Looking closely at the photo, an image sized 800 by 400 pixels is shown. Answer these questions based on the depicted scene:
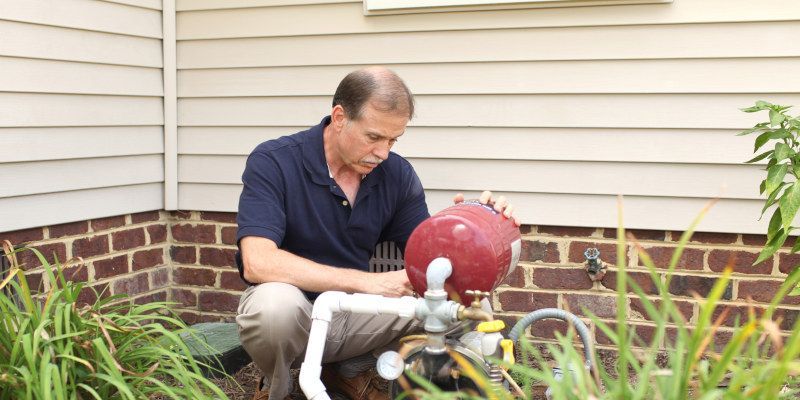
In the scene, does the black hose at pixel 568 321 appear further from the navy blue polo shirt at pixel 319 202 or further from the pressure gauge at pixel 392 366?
the navy blue polo shirt at pixel 319 202

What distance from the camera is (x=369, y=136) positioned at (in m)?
2.76

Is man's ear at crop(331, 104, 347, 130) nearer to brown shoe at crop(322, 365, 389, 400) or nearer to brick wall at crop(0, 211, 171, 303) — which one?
brown shoe at crop(322, 365, 389, 400)

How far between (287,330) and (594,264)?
1.37 m

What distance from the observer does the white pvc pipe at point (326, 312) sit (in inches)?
82.8

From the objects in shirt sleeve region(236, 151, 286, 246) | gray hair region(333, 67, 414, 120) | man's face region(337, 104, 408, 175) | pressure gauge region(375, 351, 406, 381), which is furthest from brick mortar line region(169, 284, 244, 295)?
pressure gauge region(375, 351, 406, 381)

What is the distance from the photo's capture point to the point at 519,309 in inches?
140

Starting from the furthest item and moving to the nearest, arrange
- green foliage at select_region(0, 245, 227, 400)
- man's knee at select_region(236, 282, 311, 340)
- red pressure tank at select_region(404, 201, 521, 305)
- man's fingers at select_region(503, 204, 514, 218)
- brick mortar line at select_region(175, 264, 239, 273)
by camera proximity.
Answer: brick mortar line at select_region(175, 264, 239, 273), man's knee at select_region(236, 282, 311, 340), man's fingers at select_region(503, 204, 514, 218), red pressure tank at select_region(404, 201, 521, 305), green foliage at select_region(0, 245, 227, 400)

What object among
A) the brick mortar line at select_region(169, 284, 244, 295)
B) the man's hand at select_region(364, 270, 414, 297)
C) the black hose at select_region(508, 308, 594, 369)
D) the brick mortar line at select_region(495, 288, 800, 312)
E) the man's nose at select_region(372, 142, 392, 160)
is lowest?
the brick mortar line at select_region(169, 284, 244, 295)

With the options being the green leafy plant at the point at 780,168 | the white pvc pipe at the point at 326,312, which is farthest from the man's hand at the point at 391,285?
the green leafy plant at the point at 780,168

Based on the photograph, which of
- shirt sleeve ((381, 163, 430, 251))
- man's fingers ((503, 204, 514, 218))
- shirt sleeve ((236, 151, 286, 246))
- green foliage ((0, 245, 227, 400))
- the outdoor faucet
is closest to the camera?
green foliage ((0, 245, 227, 400))

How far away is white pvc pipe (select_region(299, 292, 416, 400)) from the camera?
2.10m

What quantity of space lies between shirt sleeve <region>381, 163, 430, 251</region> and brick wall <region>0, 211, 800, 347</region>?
62cm

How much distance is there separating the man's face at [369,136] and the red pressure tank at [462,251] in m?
0.55

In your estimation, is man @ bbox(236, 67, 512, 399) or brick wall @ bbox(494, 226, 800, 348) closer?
man @ bbox(236, 67, 512, 399)
